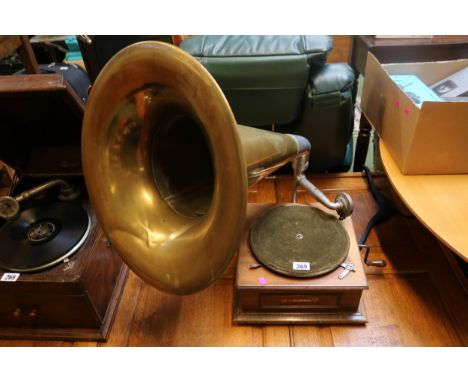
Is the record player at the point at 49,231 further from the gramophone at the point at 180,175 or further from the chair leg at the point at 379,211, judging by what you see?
the chair leg at the point at 379,211

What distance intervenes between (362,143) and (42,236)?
1.28m

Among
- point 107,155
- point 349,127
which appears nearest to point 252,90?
point 349,127

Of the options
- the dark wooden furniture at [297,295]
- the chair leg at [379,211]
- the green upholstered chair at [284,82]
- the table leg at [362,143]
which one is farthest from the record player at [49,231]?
the table leg at [362,143]

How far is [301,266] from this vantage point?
1029 mm

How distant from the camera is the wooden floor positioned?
3.56ft

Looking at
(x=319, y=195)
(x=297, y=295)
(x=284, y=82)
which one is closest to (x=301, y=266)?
(x=297, y=295)

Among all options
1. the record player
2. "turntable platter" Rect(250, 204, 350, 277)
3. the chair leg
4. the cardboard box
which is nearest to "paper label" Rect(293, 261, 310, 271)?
"turntable platter" Rect(250, 204, 350, 277)

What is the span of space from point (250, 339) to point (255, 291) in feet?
0.54

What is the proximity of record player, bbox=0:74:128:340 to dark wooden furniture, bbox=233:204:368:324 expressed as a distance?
1.35ft

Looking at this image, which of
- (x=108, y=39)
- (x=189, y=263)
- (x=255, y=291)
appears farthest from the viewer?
(x=108, y=39)

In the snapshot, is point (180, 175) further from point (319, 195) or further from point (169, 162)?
point (319, 195)

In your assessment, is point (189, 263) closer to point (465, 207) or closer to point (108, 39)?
point (465, 207)

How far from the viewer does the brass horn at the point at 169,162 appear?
2.07 ft

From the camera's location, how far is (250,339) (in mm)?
1096
